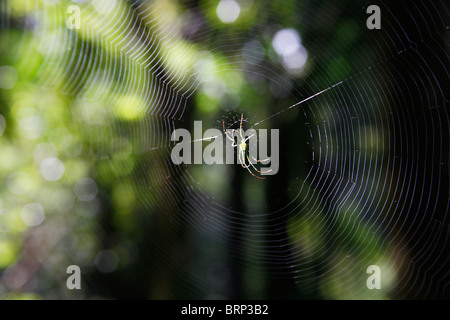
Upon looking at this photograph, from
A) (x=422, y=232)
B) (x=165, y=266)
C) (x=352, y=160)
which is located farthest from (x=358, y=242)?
(x=165, y=266)

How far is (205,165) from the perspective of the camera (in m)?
2.77

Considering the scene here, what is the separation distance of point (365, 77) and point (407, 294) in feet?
5.38

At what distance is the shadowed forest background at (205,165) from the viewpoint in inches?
79.4

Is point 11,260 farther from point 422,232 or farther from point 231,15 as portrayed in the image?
point 422,232

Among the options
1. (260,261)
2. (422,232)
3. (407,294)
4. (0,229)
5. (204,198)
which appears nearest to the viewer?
(422,232)

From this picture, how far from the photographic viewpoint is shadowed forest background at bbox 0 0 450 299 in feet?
6.61

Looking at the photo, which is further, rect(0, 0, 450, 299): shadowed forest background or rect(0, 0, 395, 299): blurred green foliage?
rect(0, 0, 395, 299): blurred green foliage

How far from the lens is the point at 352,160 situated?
2.29 meters

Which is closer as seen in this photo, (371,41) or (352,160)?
(371,41)

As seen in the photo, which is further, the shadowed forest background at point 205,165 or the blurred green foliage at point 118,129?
the blurred green foliage at point 118,129

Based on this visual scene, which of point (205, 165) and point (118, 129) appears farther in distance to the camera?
point (205, 165)

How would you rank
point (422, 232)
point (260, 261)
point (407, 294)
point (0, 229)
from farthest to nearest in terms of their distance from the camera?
point (260, 261) → point (0, 229) → point (407, 294) → point (422, 232)

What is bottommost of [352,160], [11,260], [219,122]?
[11,260]

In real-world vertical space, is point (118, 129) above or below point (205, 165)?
above
